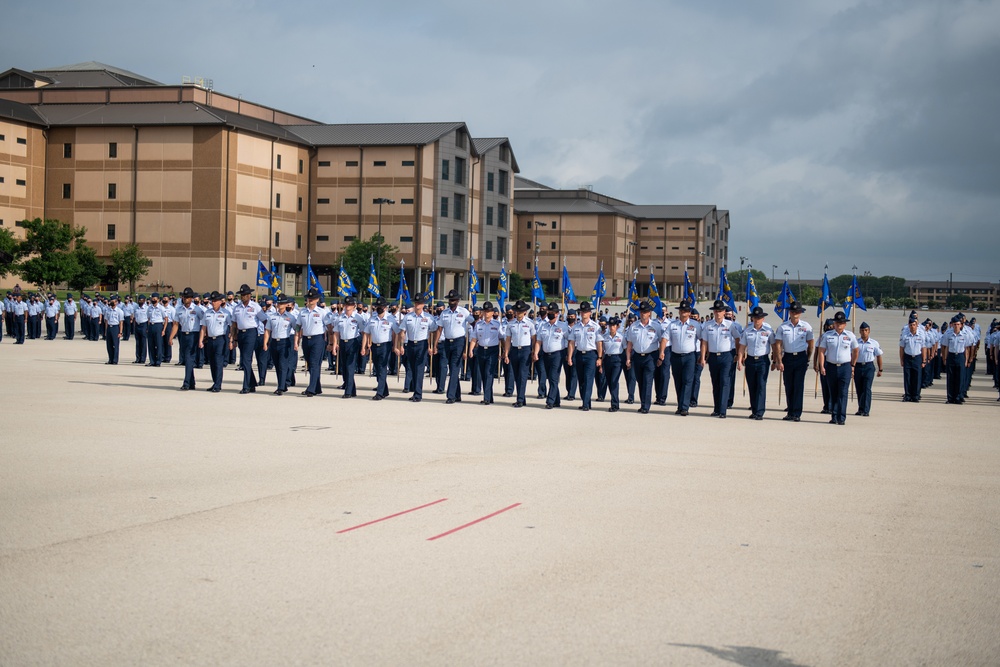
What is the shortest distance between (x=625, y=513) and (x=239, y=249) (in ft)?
219

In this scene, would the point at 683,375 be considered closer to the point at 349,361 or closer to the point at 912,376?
the point at 349,361

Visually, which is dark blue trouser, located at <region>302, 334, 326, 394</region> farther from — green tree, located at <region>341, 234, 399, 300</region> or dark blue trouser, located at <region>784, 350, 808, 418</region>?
green tree, located at <region>341, 234, 399, 300</region>

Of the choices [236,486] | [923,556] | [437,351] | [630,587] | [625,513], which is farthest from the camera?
[437,351]

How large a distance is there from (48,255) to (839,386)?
51.8m

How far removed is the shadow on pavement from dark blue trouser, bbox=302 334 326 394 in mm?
14754

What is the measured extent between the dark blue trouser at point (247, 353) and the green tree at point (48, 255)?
4188 cm

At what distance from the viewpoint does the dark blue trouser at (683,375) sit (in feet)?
58.5

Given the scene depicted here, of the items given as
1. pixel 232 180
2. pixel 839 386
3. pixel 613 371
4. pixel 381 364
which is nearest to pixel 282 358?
pixel 381 364

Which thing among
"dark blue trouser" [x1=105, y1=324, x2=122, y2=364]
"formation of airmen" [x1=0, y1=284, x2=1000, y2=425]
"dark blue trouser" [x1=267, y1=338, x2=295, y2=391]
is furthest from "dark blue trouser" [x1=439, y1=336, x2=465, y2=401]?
"dark blue trouser" [x1=105, y1=324, x2=122, y2=364]

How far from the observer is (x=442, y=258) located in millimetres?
81125

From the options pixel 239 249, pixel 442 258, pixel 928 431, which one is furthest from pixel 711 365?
pixel 442 258

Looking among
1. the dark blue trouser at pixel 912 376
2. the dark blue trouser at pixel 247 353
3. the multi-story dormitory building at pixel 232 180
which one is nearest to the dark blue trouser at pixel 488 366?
the dark blue trouser at pixel 247 353

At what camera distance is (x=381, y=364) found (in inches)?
766

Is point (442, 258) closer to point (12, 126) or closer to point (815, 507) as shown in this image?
point (12, 126)
